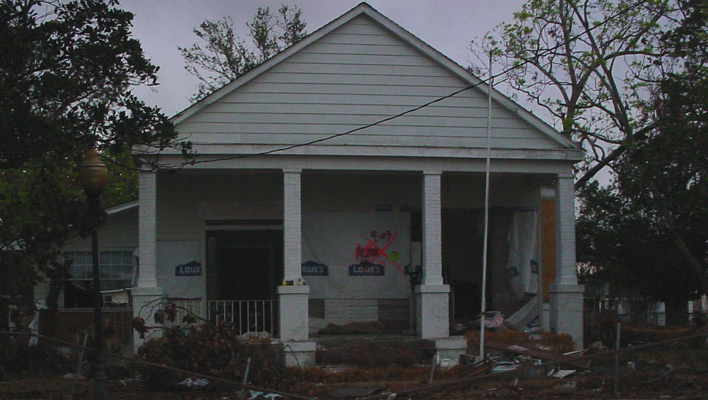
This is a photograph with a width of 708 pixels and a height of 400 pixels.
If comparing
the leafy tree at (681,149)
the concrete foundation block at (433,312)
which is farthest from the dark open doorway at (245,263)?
the leafy tree at (681,149)

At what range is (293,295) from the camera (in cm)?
1466

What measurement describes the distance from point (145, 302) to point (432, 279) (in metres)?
5.03

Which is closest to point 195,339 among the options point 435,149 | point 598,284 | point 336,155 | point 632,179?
point 336,155

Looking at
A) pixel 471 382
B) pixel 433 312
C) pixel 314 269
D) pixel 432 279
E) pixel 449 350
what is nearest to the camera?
pixel 471 382

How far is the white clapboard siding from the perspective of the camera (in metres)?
15.4

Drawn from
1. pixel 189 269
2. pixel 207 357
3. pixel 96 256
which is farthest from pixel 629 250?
pixel 96 256

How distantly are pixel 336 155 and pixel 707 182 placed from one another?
21.1 ft

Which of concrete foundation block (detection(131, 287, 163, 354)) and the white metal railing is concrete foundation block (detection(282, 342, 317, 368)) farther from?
concrete foundation block (detection(131, 287, 163, 354))

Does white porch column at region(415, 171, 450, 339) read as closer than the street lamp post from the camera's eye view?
No

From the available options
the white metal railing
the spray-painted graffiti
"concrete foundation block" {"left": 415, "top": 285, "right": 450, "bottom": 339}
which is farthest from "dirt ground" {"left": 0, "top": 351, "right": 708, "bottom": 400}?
the spray-painted graffiti

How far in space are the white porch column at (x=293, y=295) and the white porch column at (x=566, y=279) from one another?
4.60 m

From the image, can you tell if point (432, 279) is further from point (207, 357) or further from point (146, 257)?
point (146, 257)

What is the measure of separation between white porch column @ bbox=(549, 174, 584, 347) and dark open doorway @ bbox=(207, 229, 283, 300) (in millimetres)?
5579

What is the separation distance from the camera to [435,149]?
1538cm
